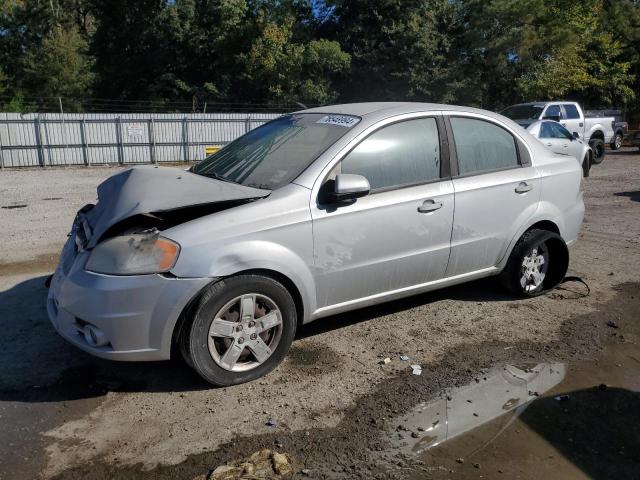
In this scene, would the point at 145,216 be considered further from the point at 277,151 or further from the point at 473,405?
the point at 473,405

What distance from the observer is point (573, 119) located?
18406 mm

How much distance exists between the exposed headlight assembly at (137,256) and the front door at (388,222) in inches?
38.5

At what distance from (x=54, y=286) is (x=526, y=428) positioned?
3098 millimetres

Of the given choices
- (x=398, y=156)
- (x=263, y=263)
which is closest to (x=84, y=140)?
(x=398, y=156)

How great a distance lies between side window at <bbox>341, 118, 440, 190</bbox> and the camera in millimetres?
4137

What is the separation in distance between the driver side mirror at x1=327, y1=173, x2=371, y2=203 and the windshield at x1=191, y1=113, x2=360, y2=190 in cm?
30

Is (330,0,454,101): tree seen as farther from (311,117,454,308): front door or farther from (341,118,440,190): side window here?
(311,117,454,308): front door

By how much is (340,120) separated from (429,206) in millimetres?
933

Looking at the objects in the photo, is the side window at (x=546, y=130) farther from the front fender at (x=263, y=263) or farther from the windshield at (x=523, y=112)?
the front fender at (x=263, y=263)

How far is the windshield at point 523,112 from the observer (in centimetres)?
1684

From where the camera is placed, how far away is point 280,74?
113 feet

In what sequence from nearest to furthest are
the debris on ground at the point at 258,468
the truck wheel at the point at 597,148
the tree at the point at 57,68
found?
1. the debris on ground at the point at 258,468
2. the truck wheel at the point at 597,148
3. the tree at the point at 57,68

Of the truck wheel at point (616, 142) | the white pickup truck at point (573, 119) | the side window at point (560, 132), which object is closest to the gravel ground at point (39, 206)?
the side window at point (560, 132)

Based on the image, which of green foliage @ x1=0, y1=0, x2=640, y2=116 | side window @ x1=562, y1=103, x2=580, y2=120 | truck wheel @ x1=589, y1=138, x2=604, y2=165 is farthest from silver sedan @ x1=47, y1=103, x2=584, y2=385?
green foliage @ x1=0, y1=0, x2=640, y2=116
